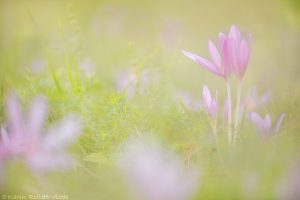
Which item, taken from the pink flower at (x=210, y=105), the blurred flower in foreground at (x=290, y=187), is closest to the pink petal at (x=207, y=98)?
the pink flower at (x=210, y=105)

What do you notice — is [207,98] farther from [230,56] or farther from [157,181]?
[157,181]

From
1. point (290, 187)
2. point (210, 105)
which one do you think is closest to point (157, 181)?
point (290, 187)

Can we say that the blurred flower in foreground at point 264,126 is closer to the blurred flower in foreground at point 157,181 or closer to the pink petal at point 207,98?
the pink petal at point 207,98

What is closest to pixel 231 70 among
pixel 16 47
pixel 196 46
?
pixel 16 47

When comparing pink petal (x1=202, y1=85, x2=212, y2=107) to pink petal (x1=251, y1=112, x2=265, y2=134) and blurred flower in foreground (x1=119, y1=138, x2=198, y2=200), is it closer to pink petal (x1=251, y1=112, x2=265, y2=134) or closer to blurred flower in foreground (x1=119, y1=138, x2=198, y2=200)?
pink petal (x1=251, y1=112, x2=265, y2=134)

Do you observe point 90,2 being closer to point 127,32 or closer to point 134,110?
point 127,32

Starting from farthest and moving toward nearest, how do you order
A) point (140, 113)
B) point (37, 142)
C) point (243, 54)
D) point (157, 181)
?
point (140, 113) → point (243, 54) → point (37, 142) → point (157, 181)
